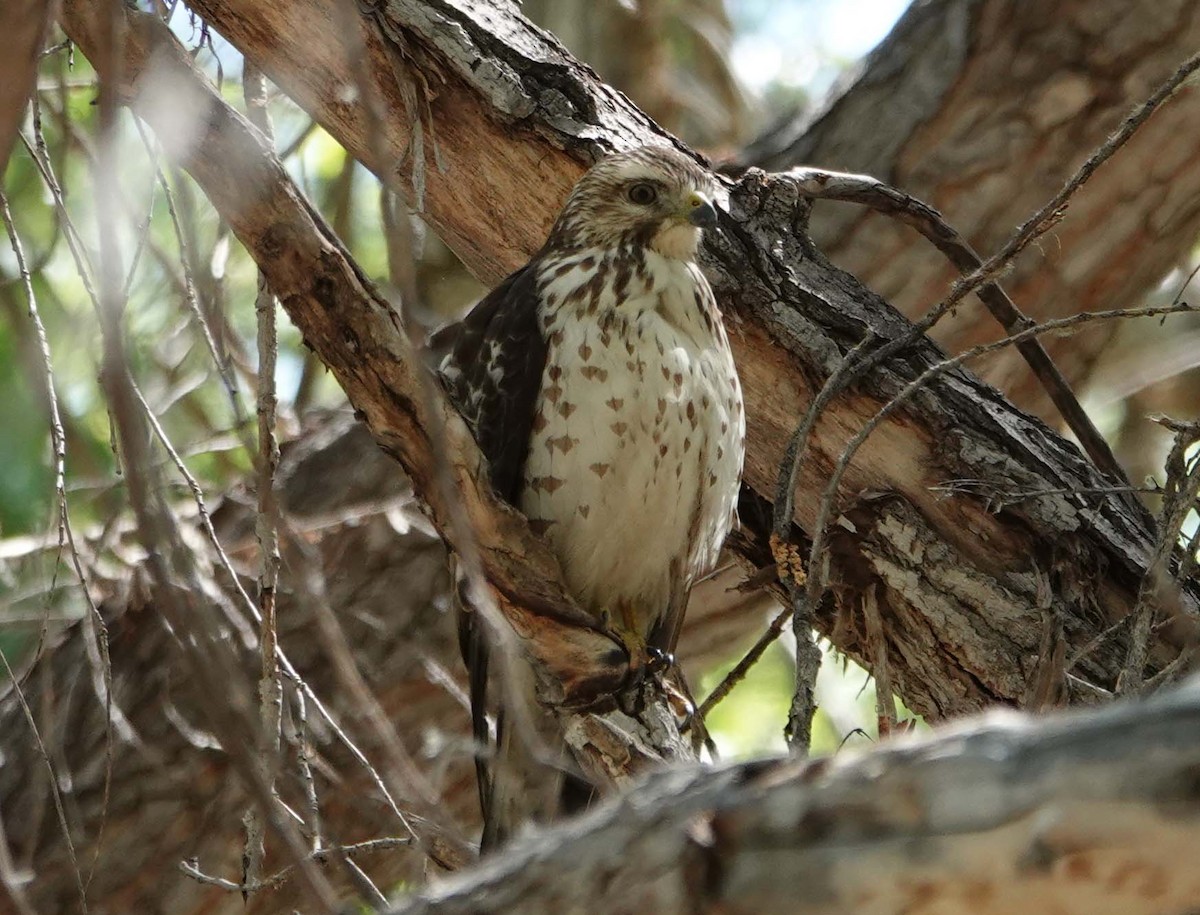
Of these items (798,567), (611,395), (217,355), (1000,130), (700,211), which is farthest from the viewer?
(1000,130)

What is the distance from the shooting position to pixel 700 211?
3.45 m

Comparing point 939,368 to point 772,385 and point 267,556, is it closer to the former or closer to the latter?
point 772,385

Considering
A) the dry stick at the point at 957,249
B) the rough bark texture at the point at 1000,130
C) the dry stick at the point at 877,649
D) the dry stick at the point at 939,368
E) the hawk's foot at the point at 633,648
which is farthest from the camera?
the rough bark texture at the point at 1000,130

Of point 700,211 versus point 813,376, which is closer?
point 813,376

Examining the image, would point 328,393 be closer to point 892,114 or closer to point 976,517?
point 892,114

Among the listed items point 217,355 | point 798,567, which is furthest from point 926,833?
point 798,567

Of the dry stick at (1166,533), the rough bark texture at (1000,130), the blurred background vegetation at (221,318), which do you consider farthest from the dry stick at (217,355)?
the rough bark texture at (1000,130)

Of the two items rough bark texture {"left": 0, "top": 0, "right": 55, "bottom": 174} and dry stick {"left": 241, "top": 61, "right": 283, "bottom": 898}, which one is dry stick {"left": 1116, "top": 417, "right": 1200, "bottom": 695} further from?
rough bark texture {"left": 0, "top": 0, "right": 55, "bottom": 174}

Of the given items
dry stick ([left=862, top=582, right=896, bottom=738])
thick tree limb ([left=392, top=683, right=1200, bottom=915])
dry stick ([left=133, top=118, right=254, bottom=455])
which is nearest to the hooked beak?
dry stick ([left=862, top=582, right=896, bottom=738])

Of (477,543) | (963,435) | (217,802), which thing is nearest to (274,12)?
(477,543)

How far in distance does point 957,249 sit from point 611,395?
1.01 metres

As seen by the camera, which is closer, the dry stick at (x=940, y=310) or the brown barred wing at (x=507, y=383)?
the dry stick at (x=940, y=310)

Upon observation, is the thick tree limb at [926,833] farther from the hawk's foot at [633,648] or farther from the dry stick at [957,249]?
the dry stick at [957,249]

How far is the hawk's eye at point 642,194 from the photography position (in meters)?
3.53
